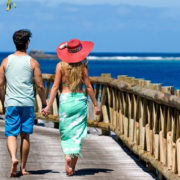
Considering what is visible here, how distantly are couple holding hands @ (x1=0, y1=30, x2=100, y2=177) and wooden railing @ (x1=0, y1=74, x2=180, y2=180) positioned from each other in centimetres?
87

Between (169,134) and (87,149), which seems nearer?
(169,134)

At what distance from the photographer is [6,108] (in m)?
7.80

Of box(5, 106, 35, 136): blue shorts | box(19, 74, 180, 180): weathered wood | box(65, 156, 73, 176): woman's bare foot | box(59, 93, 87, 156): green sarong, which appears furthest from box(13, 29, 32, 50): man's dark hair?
box(19, 74, 180, 180): weathered wood

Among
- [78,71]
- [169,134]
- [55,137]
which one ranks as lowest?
[55,137]

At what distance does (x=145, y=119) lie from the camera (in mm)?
8984

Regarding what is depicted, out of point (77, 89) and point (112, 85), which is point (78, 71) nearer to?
point (77, 89)

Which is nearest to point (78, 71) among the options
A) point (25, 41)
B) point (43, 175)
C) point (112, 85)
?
point (25, 41)

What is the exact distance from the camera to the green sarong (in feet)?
26.3

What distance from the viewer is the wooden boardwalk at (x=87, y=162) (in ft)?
26.6

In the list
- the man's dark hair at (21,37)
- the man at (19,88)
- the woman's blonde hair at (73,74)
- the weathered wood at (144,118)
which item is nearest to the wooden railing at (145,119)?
the weathered wood at (144,118)

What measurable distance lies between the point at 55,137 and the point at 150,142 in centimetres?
345

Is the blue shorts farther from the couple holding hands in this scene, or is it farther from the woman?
the woman

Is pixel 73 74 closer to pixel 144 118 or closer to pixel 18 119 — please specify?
pixel 18 119

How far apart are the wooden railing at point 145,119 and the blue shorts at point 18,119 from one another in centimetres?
161
